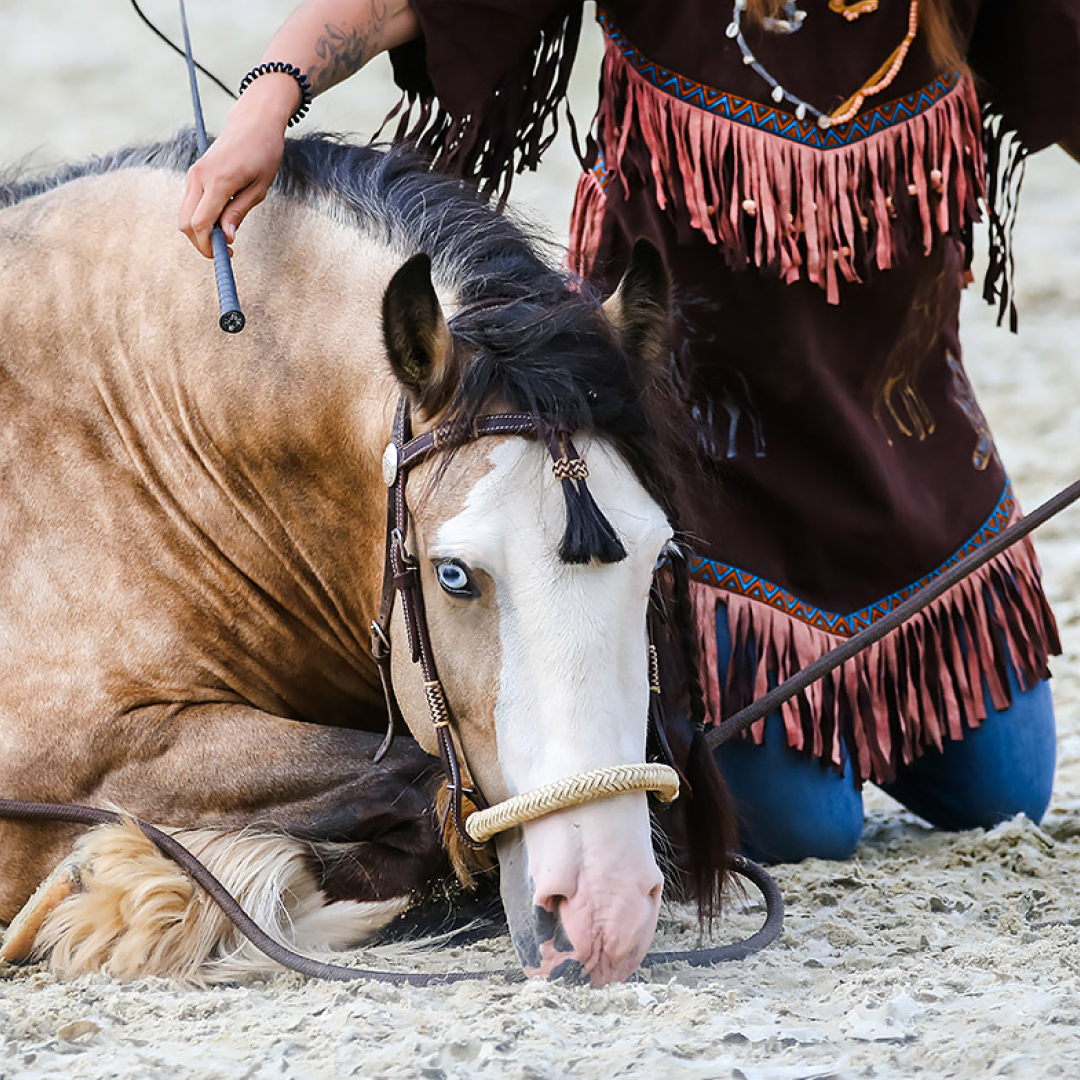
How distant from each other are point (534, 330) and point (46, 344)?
0.84 m

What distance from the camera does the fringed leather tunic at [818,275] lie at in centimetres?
243

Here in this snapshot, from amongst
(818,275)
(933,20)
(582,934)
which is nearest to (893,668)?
(818,275)

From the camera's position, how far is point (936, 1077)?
4.92 feet

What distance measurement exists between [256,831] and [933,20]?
61.8 inches

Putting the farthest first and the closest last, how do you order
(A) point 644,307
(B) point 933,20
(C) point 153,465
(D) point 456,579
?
(B) point 933,20 → (C) point 153,465 → (A) point 644,307 → (D) point 456,579

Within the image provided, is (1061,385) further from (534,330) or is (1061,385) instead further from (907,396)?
(534,330)

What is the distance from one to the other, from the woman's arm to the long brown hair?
0.55 meters

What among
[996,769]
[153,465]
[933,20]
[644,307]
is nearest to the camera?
[644,307]

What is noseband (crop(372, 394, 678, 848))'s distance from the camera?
67.2 inches

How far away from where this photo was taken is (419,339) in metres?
1.88

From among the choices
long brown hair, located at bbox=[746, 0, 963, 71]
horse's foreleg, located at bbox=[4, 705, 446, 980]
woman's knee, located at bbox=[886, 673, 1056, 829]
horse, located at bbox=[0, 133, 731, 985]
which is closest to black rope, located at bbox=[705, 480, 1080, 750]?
horse, located at bbox=[0, 133, 731, 985]

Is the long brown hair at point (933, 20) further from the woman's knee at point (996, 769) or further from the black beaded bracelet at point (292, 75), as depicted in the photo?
the woman's knee at point (996, 769)

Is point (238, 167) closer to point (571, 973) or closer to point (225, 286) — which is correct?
point (225, 286)

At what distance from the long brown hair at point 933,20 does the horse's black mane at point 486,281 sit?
54cm
